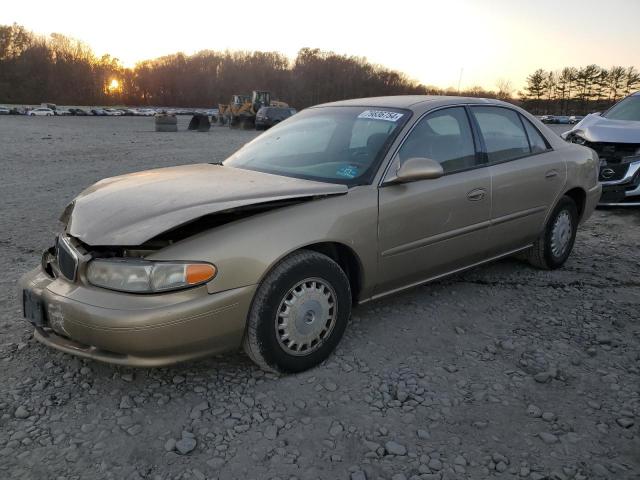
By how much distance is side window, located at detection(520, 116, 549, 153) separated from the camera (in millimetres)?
4453

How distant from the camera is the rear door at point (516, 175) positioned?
403cm

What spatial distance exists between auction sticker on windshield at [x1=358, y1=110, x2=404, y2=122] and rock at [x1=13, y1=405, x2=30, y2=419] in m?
2.73

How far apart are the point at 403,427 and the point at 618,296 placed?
2.65 meters

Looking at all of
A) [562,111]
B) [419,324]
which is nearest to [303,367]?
[419,324]

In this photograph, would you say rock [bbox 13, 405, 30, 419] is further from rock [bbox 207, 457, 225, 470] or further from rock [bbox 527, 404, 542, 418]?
rock [bbox 527, 404, 542, 418]

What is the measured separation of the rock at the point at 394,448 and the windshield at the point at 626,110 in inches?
301

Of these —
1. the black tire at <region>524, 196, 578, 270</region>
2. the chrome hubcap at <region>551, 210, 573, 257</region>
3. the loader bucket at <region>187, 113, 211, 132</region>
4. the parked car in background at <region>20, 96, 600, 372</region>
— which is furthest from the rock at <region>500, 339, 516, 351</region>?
the loader bucket at <region>187, 113, 211, 132</region>

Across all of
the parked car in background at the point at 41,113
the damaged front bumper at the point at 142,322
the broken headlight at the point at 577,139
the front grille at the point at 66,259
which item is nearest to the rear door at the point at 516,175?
the damaged front bumper at the point at 142,322

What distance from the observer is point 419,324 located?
3676mm

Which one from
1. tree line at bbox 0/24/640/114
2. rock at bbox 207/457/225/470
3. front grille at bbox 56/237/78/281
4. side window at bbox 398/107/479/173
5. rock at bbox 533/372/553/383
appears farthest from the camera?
tree line at bbox 0/24/640/114

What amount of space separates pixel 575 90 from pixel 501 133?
111285mm

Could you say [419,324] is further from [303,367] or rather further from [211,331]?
[211,331]

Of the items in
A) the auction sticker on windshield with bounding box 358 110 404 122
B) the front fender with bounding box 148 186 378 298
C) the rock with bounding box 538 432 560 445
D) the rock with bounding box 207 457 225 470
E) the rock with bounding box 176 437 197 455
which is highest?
the auction sticker on windshield with bounding box 358 110 404 122

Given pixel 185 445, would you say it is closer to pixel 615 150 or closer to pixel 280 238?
pixel 280 238
